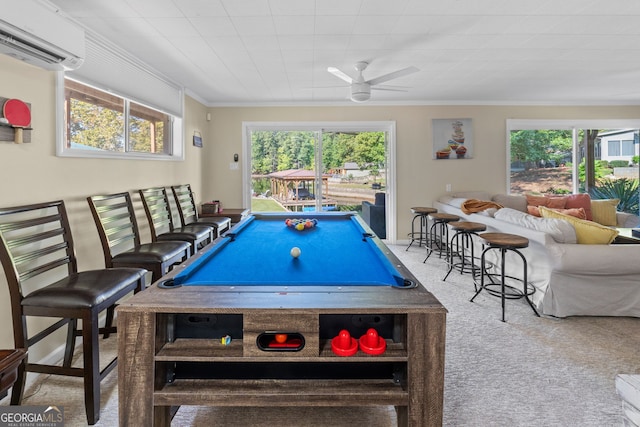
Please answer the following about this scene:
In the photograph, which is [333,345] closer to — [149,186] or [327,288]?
[327,288]

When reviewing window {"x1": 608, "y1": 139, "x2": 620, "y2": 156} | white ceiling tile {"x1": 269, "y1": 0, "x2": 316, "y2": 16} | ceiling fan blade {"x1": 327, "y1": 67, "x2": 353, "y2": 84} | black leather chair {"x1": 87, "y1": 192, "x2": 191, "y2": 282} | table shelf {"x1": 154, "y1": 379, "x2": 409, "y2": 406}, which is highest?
white ceiling tile {"x1": 269, "y1": 0, "x2": 316, "y2": 16}

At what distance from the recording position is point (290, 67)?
3662 mm

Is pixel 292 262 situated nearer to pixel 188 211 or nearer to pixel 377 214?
pixel 188 211

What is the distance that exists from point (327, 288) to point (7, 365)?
1076 mm

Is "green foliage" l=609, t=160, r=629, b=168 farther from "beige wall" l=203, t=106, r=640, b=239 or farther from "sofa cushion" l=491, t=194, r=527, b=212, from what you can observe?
"sofa cushion" l=491, t=194, r=527, b=212

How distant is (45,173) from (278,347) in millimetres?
2033

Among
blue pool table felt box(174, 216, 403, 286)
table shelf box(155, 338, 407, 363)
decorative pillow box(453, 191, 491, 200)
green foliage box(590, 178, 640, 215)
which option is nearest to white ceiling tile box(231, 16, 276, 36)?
blue pool table felt box(174, 216, 403, 286)

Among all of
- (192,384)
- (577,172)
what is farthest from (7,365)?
(577,172)

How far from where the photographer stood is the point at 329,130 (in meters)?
5.54

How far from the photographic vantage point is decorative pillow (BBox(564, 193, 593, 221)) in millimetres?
5094

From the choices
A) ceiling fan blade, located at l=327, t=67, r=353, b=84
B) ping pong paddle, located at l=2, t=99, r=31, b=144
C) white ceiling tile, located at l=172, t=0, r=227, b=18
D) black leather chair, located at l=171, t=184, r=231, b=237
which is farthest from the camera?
black leather chair, located at l=171, t=184, r=231, b=237

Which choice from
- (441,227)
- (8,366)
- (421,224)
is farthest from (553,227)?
(8,366)

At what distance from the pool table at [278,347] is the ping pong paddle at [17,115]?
4.75 feet

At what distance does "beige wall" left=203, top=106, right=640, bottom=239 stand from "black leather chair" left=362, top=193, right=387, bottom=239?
0.28 meters
